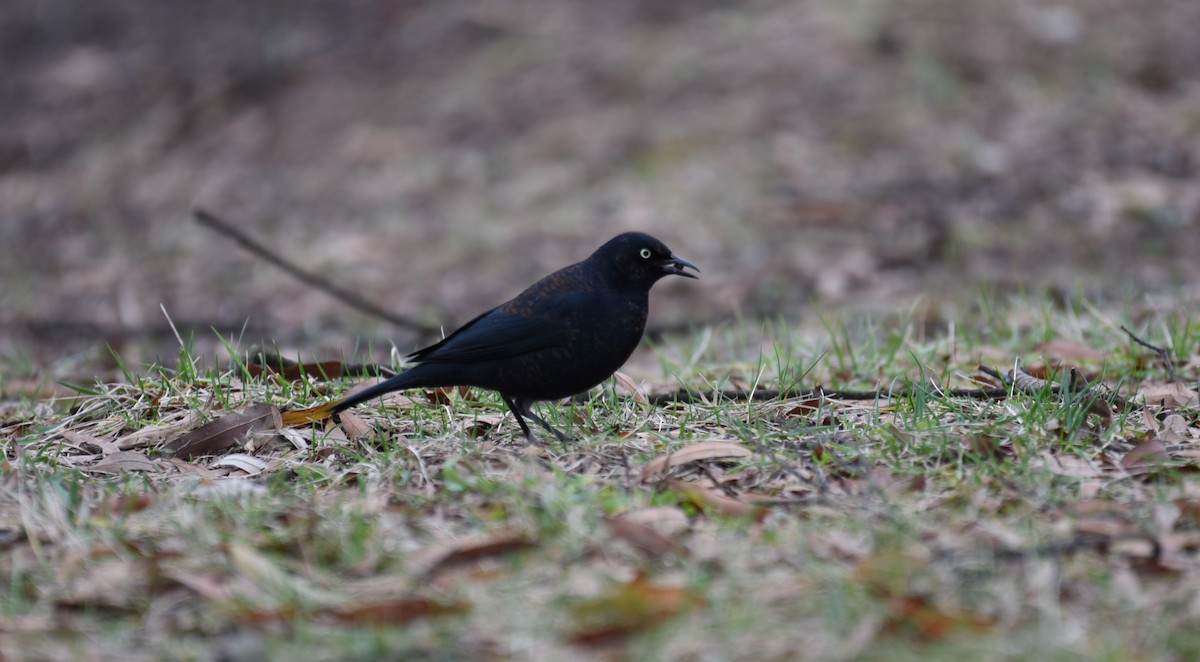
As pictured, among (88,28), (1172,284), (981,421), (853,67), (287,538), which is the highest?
(88,28)

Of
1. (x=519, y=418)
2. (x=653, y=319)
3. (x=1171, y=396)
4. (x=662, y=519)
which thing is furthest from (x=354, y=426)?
(x=653, y=319)

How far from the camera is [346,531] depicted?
10.6ft

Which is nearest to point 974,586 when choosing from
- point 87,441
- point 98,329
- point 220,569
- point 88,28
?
point 220,569

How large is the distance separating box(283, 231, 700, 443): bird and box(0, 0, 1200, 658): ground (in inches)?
6.9

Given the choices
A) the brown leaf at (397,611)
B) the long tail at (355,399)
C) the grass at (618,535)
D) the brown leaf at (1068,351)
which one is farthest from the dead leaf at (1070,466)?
the long tail at (355,399)

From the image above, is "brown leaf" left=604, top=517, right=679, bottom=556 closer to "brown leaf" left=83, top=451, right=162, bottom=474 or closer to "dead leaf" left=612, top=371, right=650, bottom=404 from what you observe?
"dead leaf" left=612, top=371, right=650, bottom=404

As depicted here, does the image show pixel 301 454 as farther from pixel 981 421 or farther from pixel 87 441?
pixel 981 421

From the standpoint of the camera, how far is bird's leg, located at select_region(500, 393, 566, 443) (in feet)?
13.8

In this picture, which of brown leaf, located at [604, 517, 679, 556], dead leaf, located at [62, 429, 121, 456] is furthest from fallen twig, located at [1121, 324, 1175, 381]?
dead leaf, located at [62, 429, 121, 456]

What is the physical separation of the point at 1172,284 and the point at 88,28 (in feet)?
38.1

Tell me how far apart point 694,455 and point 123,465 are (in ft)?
6.39

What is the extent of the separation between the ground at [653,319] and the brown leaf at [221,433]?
0.11ft

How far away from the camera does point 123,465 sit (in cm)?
405

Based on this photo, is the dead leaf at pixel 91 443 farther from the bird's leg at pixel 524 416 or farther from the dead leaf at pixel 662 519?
the dead leaf at pixel 662 519
